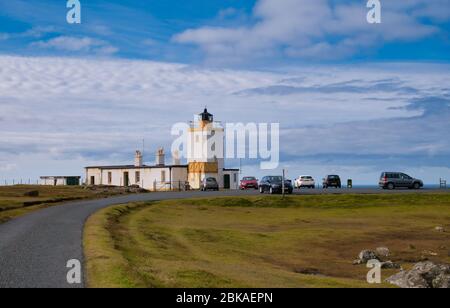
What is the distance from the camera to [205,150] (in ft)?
266

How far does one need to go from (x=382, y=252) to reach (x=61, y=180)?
74871mm

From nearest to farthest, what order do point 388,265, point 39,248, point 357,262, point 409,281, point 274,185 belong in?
1. point 409,281
2. point 39,248
3. point 388,265
4. point 357,262
5. point 274,185

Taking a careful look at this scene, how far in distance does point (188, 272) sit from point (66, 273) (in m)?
3.48

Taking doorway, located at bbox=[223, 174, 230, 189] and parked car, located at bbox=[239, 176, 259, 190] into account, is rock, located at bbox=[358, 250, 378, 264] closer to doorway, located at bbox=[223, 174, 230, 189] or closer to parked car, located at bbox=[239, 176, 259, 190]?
parked car, located at bbox=[239, 176, 259, 190]

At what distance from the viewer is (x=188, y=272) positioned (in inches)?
719

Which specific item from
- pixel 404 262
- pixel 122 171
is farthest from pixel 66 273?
pixel 122 171

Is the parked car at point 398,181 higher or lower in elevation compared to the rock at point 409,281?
higher

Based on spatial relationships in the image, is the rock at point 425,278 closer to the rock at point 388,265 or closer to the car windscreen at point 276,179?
the rock at point 388,265

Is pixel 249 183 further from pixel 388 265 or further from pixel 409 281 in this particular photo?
pixel 409 281

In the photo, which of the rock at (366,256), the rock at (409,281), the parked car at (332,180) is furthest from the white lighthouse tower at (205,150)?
the rock at (409,281)

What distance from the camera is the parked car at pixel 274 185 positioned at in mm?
59250

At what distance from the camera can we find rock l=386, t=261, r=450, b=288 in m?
20.7

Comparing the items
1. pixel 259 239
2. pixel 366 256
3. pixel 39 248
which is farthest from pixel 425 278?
pixel 259 239
